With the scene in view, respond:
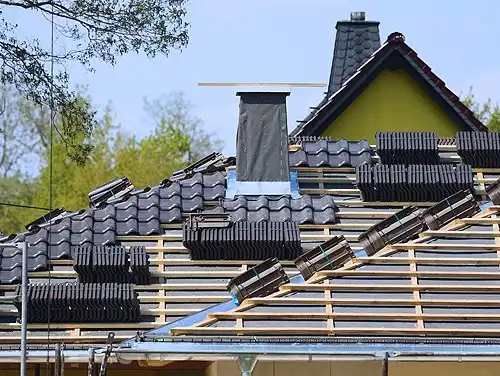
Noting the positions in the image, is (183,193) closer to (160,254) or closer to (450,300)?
(160,254)

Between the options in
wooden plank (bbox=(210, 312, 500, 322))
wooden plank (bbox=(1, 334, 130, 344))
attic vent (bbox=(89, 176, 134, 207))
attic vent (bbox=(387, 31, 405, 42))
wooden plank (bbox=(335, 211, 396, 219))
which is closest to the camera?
wooden plank (bbox=(210, 312, 500, 322))

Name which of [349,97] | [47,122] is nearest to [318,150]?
[349,97]

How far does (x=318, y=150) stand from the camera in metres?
19.8

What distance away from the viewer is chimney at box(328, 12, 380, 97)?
27.1 meters

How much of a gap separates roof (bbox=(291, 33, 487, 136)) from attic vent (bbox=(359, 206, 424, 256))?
6120 mm

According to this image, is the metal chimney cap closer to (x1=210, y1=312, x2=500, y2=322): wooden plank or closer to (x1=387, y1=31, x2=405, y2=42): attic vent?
(x1=387, y1=31, x2=405, y2=42): attic vent

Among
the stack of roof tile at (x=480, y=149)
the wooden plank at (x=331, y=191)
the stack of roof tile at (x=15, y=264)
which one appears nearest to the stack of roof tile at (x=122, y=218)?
the stack of roof tile at (x=15, y=264)

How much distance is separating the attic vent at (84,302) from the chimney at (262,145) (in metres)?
3.10

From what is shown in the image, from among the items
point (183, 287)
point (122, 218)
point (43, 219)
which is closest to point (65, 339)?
point (183, 287)

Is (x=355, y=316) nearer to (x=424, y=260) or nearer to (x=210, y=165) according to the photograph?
(x=424, y=260)

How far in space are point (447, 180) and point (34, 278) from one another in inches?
238

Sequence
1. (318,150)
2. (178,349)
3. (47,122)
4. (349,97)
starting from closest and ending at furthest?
(178,349) → (318,150) → (349,97) → (47,122)

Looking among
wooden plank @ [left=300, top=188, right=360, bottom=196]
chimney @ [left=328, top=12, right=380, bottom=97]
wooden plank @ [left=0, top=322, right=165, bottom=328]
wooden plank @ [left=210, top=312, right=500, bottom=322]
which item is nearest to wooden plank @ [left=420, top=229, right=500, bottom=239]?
wooden plank @ [left=210, top=312, right=500, bottom=322]

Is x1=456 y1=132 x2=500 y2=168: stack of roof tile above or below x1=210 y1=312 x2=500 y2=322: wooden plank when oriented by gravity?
above
